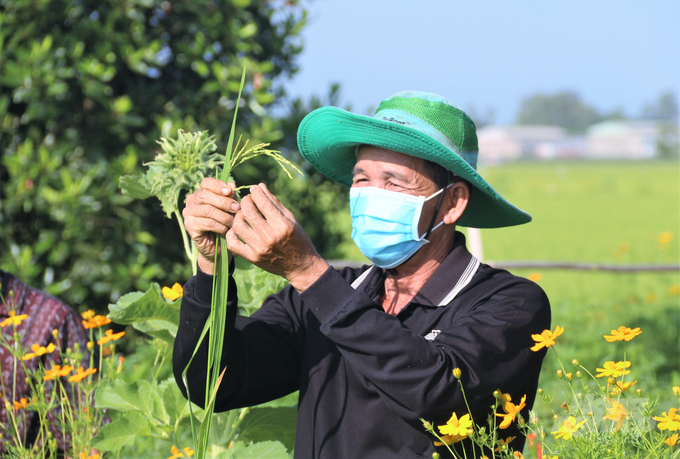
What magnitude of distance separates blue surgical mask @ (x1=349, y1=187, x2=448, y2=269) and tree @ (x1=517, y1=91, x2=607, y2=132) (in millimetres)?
160707

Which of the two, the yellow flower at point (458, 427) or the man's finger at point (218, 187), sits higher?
the man's finger at point (218, 187)

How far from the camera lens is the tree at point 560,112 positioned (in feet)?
516

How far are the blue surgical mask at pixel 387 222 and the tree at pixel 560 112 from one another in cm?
16071

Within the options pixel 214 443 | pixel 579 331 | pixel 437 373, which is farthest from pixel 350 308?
pixel 579 331

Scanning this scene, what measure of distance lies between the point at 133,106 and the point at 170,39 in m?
0.51

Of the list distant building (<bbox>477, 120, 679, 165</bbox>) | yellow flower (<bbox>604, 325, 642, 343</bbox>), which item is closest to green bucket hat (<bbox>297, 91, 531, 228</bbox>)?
yellow flower (<bbox>604, 325, 642, 343</bbox>)

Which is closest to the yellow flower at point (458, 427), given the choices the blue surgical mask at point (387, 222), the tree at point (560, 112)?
the blue surgical mask at point (387, 222)

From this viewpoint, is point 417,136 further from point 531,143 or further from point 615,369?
point 531,143

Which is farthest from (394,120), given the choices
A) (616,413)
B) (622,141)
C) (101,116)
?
(622,141)

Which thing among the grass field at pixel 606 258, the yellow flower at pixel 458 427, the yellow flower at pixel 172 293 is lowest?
the grass field at pixel 606 258

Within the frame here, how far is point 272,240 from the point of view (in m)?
1.48

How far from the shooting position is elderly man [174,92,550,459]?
59.9 inches

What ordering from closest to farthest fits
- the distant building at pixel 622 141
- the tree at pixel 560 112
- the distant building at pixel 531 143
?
the distant building at pixel 531 143 → the distant building at pixel 622 141 → the tree at pixel 560 112

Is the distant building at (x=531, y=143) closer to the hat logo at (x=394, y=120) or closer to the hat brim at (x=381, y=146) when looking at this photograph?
the hat brim at (x=381, y=146)
